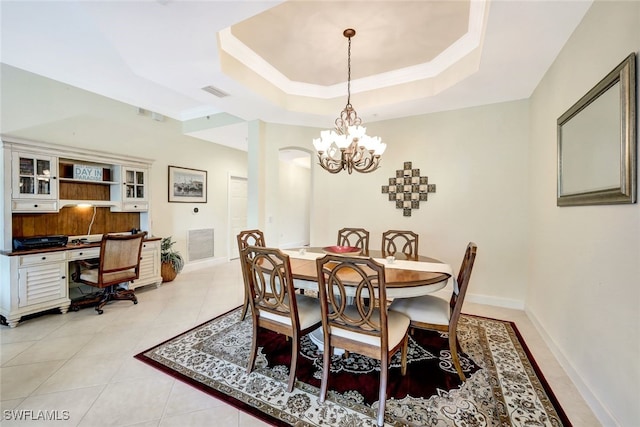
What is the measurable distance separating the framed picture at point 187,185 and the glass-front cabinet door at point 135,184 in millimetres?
660

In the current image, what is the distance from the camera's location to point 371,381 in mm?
1928

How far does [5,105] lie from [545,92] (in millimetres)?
5941

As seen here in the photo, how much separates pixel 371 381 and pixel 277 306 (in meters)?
0.88

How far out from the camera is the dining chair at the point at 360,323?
1554 millimetres

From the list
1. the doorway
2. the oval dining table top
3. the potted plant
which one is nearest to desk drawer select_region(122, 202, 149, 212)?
the potted plant

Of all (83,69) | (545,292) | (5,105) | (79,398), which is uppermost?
(83,69)

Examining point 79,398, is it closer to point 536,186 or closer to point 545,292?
point 545,292

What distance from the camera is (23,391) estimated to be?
1.83 meters

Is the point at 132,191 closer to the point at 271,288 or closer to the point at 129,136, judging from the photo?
the point at 129,136

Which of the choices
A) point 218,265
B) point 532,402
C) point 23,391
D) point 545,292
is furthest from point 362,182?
→ point 23,391

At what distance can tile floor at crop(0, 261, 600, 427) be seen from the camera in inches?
64.3

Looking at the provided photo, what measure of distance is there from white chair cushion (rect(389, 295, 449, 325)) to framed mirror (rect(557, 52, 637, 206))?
4.09 ft

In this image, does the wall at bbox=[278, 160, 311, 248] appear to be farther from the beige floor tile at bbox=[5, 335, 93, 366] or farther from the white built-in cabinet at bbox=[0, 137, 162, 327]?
the beige floor tile at bbox=[5, 335, 93, 366]

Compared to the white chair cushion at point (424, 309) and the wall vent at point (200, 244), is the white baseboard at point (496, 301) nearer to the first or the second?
the white chair cushion at point (424, 309)
